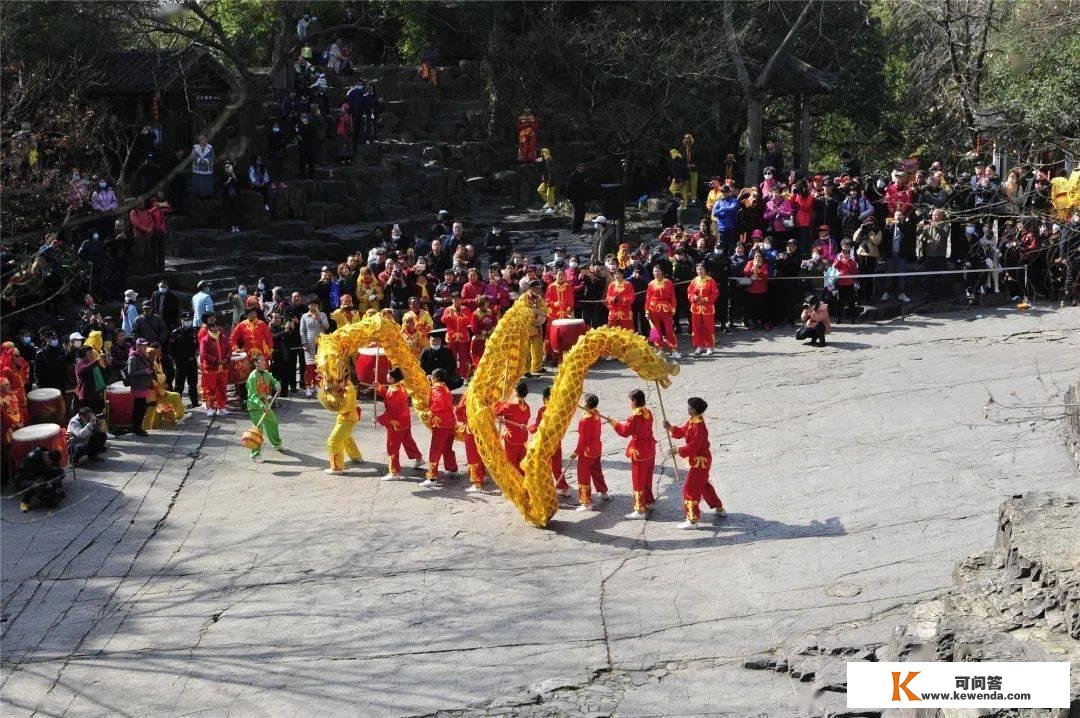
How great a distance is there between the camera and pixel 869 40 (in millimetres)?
A: 29031

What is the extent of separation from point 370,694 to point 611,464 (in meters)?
5.61

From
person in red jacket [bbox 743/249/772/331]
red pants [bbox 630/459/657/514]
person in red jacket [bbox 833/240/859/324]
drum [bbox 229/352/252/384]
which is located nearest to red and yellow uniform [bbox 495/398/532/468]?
red pants [bbox 630/459/657/514]

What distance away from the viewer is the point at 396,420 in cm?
1517

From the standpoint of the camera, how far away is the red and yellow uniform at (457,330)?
62.0 feet

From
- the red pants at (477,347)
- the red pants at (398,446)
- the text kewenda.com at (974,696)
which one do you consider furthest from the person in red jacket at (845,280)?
the text kewenda.com at (974,696)

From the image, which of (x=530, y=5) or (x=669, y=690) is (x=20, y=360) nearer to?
(x=669, y=690)

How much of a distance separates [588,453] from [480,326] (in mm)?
5333

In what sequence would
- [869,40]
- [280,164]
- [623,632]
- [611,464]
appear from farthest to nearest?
[869,40] < [280,164] < [611,464] < [623,632]

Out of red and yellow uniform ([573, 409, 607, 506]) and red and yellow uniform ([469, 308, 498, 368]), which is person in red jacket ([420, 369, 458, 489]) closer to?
red and yellow uniform ([573, 409, 607, 506])

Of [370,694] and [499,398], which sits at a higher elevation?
[499,398]

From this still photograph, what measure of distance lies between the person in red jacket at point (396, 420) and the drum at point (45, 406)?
407cm

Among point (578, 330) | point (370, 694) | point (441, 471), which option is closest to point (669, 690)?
point (370, 694)

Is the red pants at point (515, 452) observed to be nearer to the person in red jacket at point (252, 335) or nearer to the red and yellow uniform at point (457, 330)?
the red and yellow uniform at point (457, 330)

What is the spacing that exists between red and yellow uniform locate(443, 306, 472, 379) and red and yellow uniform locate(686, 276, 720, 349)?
3.22 m
